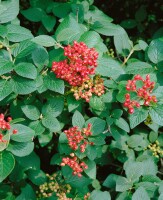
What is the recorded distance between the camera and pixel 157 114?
195cm

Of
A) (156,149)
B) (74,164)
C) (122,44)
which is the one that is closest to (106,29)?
(122,44)

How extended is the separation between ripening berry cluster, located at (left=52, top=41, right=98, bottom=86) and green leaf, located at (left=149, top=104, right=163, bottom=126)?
39 cm

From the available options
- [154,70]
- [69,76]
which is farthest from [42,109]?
[154,70]

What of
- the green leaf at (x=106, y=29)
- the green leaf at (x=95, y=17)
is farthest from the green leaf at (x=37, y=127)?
the green leaf at (x=95, y=17)

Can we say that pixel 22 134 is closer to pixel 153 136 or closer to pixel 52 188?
pixel 52 188

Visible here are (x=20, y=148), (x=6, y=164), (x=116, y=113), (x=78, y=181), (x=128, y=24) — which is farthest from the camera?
(x=128, y=24)

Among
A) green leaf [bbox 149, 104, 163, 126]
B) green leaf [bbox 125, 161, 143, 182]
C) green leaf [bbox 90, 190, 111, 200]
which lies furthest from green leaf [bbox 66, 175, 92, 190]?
green leaf [bbox 149, 104, 163, 126]

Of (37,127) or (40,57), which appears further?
(37,127)

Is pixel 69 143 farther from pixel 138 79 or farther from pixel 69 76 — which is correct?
pixel 138 79

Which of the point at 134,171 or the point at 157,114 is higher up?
the point at 157,114

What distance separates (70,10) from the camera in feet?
8.85

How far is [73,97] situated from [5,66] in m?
0.45

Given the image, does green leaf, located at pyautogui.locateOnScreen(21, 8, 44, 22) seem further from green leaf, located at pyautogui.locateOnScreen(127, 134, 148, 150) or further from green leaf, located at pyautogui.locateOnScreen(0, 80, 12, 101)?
green leaf, located at pyautogui.locateOnScreen(127, 134, 148, 150)

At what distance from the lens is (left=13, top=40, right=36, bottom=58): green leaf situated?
202 centimetres
